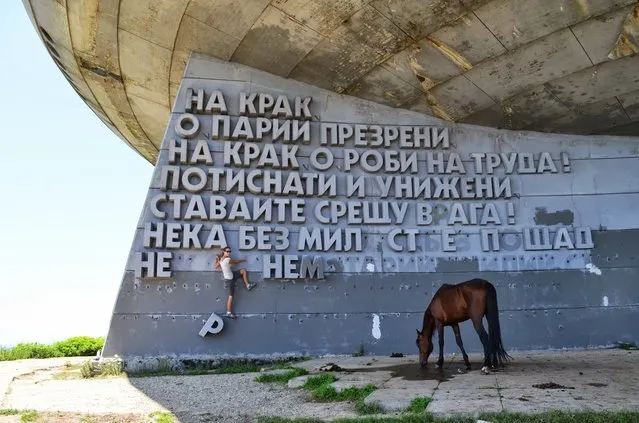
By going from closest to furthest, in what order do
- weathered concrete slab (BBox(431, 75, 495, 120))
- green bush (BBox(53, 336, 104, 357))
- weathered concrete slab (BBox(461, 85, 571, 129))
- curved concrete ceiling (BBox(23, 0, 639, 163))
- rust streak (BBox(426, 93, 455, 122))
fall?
curved concrete ceiling (BBox(23, 0, 639, 163)) < weathered concrete slab (BBox(431, 75, 495, 120)) < weathered concrete slab (BBox(461, 85, 571, 129)) < rust streak (BBox(426, 93, 455, 122)) < green bush (BBox(53, 336, 104, 357))

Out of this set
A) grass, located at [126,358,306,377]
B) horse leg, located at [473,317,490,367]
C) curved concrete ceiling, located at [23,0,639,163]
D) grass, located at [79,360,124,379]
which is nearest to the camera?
horse leg, located at [473,317,490,367]

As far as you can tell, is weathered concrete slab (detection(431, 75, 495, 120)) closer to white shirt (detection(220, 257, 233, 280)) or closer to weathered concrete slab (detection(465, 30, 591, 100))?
weathered concrete slab (detection(465, 30, 591, 100))

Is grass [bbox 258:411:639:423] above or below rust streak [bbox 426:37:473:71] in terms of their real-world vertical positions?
below

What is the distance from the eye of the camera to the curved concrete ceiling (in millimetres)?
11305

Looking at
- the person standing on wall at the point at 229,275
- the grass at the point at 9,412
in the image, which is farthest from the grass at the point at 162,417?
the person standing on wall at the point at 229,275

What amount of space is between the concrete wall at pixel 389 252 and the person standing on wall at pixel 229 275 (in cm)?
18

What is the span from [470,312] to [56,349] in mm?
15539

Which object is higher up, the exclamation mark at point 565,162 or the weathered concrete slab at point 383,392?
the exclamation mark at point 565,162

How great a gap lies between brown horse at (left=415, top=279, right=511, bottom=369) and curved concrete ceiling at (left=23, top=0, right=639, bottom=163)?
6450 mm

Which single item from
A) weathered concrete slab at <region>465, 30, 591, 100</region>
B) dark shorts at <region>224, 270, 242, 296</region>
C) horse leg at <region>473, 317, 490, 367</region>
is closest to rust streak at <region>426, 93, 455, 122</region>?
weathered concrete slab at <region>465, 30, 591, 100</region>

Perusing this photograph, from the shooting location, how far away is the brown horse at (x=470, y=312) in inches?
312

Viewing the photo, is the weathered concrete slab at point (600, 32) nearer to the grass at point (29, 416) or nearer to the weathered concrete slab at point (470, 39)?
the weathered concrete slab at point (470, 39)

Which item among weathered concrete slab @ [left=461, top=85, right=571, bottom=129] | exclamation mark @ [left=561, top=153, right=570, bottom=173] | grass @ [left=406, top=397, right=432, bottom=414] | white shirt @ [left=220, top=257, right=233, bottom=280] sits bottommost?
grass @ [left=406, top=397, right=432, bottom=414]

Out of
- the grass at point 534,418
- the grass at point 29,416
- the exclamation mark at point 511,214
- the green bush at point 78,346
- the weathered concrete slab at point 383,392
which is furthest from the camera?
the green bush at point 78,346
